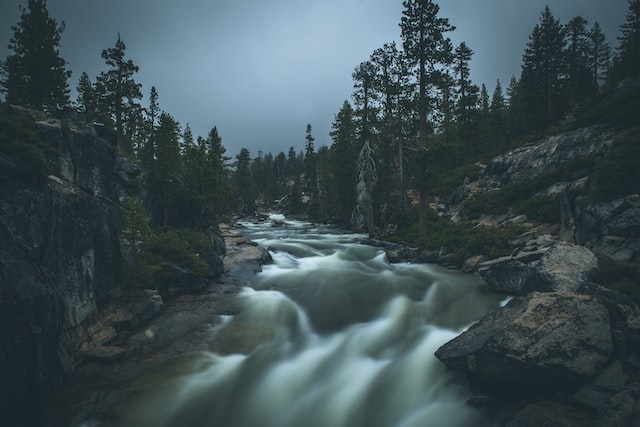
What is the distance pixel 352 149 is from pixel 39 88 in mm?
28600

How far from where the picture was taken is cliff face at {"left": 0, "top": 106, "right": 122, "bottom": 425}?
5.89m

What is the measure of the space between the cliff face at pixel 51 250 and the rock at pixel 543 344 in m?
9.41

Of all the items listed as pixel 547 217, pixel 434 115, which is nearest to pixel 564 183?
pixel 547 217

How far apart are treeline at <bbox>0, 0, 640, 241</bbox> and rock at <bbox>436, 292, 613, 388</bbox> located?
13627 millimetres

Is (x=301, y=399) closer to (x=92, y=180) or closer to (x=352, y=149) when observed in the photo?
(x=92, y=180)

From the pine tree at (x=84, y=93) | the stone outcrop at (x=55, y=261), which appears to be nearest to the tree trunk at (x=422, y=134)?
the stone outcrop at (x=55, y=261)

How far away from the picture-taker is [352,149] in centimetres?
3553

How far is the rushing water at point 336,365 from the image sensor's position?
678 cm

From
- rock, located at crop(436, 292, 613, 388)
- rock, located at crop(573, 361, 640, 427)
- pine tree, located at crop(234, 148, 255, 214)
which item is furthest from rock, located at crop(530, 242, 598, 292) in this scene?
pine tree, located at crop(234, 148, 255, 214)

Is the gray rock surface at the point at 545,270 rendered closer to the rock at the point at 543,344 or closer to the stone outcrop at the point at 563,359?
the stone outcrop at the point at 563,359

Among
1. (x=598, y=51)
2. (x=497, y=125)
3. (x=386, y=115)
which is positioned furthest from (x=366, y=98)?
(x=598, y=51)

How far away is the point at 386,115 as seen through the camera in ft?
89.1

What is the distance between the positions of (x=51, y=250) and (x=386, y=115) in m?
25.5

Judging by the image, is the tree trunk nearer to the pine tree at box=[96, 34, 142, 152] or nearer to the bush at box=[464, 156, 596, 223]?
the bush at box=[464, 156, 596, 223]
